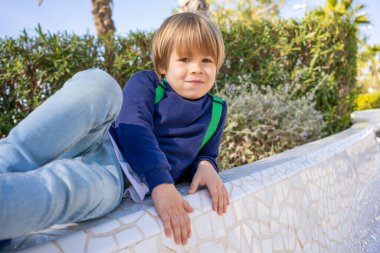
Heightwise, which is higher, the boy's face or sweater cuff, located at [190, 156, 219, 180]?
the boy's face

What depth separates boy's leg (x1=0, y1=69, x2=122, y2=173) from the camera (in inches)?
39.7

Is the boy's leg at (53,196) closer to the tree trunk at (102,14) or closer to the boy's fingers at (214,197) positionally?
the boy's fingers at (214,197)

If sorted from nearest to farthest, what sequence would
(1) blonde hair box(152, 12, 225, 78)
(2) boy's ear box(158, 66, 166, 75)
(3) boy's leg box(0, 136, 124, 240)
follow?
(3) boy's leg box(0, 136, 124, 240), (1) blonde hair box(152, 12, 225, 78), (2) boy's ear box(158, 66, 166, 75)

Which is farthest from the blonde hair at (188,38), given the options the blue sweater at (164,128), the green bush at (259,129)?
the green bush at (259,129)

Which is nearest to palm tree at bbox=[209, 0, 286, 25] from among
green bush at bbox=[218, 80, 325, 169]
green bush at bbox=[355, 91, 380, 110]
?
green bush at bbox=[355, 91, 380, 110]

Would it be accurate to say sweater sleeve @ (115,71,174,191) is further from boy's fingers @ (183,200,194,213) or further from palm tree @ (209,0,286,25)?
palm tree @ (209,0,286,25)

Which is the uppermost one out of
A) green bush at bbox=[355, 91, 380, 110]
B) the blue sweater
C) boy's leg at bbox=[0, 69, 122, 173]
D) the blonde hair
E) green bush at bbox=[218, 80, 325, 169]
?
the blonde hair

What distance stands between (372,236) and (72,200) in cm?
252

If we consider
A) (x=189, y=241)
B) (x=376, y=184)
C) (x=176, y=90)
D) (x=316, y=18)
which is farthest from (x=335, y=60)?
(x=189, y=241)

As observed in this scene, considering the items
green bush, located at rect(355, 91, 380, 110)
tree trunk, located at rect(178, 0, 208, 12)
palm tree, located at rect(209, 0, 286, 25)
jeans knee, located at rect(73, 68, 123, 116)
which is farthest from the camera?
palm tree, located at rect(209, 0, 286, 25)

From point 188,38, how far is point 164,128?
43 cm

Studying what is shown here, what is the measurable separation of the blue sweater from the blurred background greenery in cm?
227

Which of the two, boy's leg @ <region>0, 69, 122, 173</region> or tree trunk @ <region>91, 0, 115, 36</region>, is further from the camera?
tree trunk @ <region>91, 0, 115, 36</region>

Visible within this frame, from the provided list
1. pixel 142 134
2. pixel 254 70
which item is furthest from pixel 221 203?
pixel 254 70
